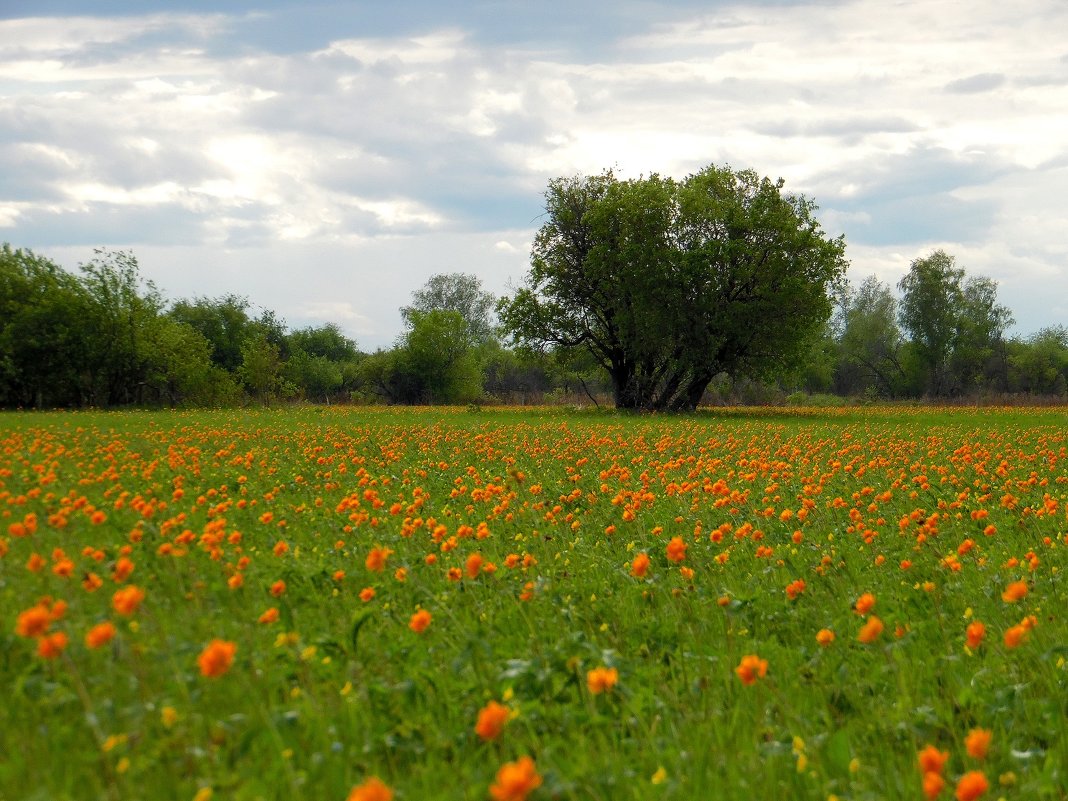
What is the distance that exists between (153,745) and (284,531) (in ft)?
15.0

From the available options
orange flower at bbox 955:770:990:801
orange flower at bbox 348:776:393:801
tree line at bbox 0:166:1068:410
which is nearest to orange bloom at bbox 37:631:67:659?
orange flower at bbox 348:776:393:801

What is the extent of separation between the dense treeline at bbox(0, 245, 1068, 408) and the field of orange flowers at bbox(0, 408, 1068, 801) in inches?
1289

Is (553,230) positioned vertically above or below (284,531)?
above

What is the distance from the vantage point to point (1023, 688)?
380 centimetres

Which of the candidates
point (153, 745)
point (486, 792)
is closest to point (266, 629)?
point (153, 745)

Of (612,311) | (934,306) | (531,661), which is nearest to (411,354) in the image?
(612,311)

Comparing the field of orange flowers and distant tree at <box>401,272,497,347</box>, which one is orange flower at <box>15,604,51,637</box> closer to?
the field of orange flowers

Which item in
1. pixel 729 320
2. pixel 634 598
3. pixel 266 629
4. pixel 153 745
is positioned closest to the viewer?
pixel 153 745

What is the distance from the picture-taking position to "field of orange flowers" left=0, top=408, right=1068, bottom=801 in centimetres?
285

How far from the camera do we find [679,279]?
3631cm

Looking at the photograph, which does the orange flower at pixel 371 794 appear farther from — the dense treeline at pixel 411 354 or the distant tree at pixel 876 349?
the distant tree at pixel 876 349

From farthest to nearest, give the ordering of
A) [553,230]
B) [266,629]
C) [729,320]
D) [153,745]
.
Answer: [553,230] → [729,320] → [266,629] → [153,745]

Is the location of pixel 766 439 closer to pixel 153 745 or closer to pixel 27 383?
pixel 153 745

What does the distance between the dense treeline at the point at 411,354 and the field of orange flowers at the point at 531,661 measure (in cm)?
3273
